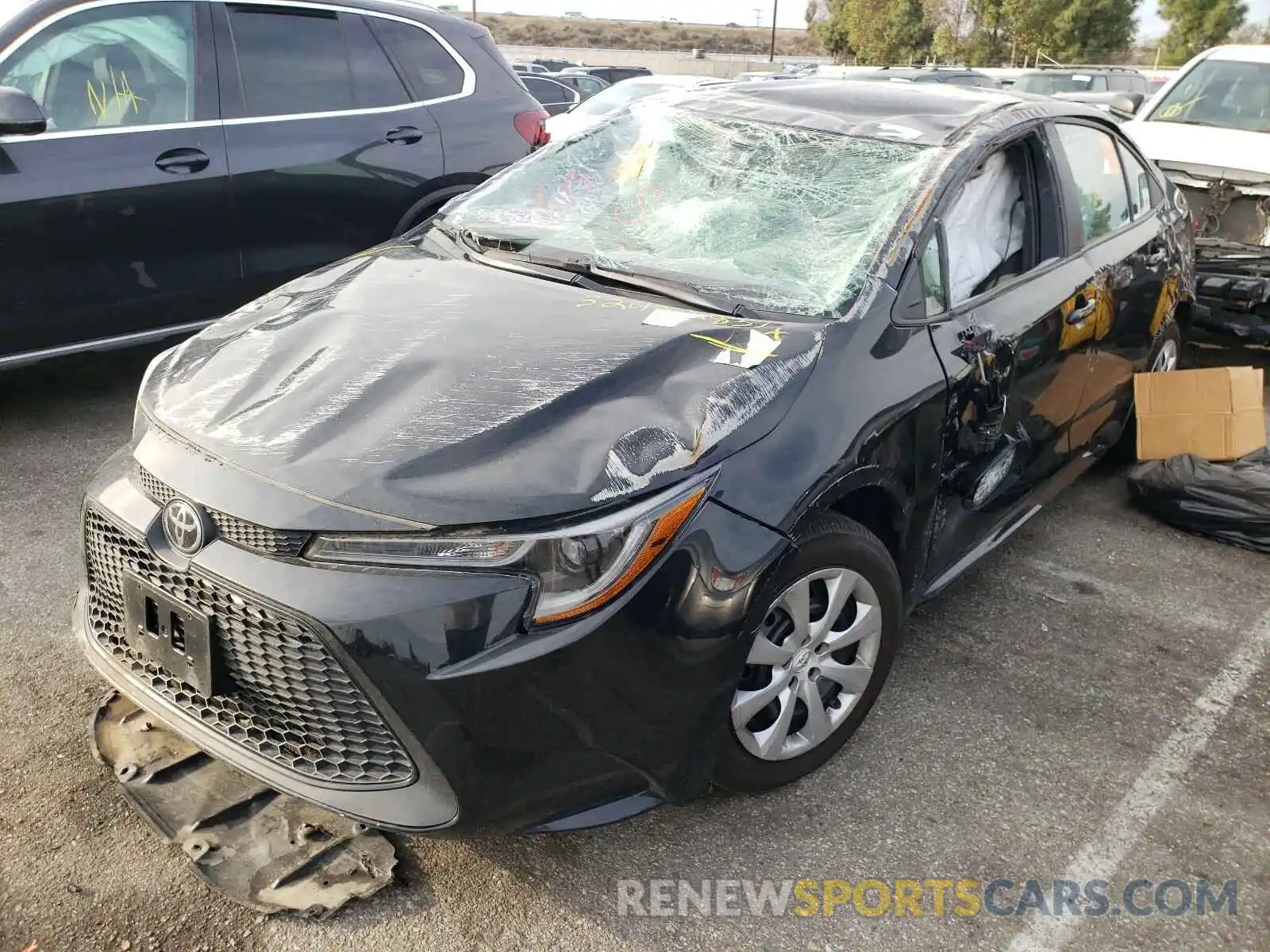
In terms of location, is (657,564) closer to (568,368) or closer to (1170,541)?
(568,368)

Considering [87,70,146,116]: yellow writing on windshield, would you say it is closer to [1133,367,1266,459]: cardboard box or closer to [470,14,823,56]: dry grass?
[1133,367,1266,459]: cardboard box

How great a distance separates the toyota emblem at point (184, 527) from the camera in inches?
80.4

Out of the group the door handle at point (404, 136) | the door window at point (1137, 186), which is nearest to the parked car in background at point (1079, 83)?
the door window at point (1137, 186)

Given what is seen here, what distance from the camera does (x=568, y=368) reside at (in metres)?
2.33

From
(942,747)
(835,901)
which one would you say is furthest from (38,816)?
(942,747)

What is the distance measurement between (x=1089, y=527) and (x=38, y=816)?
12.3 feet

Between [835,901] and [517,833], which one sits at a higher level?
[517,833]

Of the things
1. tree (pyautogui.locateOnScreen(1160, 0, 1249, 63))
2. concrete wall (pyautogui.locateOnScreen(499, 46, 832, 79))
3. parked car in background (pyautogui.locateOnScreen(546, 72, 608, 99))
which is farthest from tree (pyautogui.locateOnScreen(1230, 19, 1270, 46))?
parked car in background (pyautogui.locateOnScreen(546, 72, 608, 99))

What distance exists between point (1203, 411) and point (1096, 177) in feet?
3.79

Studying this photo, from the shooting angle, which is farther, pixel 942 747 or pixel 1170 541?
pixel 1170 541

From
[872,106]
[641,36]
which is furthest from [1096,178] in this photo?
[641,36]

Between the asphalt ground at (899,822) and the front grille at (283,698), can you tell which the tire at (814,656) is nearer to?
the asphalt ground at (899,822)

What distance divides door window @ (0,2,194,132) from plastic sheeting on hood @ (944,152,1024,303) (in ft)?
11.0

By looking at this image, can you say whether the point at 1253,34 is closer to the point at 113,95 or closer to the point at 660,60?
the point at 660,60
